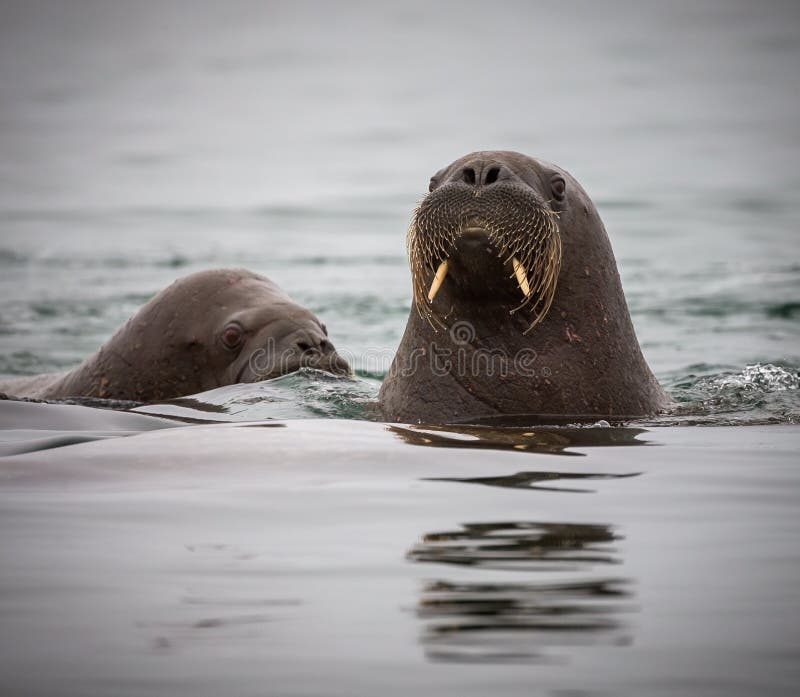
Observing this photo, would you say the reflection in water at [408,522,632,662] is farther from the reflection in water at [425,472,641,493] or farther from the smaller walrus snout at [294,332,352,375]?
the smaller walrus snout at [294,332,352,375]

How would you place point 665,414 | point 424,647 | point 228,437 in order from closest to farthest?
point 424,647 < point 228,437 < point 665,414

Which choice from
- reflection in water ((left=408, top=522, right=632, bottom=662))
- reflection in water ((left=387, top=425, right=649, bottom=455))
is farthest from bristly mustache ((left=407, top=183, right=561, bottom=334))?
reflection in water ((left=408, top=522, right=632, bottom=662))

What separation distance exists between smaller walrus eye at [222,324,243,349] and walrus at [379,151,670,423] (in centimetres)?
187

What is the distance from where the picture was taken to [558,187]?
20.5ft

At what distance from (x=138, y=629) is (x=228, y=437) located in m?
1.96

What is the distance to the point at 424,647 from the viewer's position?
7.16 ft

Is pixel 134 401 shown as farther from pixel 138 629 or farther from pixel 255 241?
pixel 255 241

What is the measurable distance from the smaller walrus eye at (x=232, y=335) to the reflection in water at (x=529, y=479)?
456 cm

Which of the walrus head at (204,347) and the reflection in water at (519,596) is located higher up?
the walrus head at (204,347)

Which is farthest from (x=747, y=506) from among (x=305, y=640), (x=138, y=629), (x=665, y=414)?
(x=665, y=414)

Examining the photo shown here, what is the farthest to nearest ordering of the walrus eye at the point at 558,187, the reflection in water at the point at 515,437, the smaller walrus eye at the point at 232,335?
the smaller walrus eye at the point at 232,335 < the walrus eye at the point at 558,187 < the reflection in water at the point at 515,437

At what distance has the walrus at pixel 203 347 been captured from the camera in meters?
8.05

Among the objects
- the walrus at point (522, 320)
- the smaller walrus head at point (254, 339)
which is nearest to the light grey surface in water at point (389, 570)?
the walrus at point (522, 320)

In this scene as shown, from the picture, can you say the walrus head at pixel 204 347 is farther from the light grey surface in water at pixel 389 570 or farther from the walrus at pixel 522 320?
the light grey surface in water at pixel 389 570
